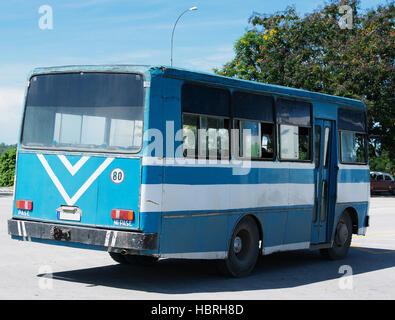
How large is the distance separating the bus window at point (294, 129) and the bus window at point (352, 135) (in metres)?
1.40

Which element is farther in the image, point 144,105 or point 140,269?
point 140,269

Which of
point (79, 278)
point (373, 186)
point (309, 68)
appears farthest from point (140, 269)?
point (373, 186)

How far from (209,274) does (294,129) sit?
298 centimetres

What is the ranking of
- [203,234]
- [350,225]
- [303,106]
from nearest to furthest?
[203,234] → [303,106] → [350,225]

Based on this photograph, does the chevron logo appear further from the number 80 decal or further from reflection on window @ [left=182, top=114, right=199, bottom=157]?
reflection on window @ [left=182, top=114, right=199, bottom=157]

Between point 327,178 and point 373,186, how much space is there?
3803 cm

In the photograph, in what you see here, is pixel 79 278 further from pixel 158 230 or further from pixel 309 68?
pixel 309 68

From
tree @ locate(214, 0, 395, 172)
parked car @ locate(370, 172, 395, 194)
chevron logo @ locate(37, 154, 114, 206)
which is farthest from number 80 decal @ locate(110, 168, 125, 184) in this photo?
parked car @ locate(370, 172, 395, 194)

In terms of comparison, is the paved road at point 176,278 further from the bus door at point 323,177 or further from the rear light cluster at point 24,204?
the rear light cluster at point 24,204

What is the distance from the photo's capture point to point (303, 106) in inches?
478

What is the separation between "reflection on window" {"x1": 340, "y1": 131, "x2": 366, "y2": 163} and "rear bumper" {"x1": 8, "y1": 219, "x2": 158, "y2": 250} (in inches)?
235

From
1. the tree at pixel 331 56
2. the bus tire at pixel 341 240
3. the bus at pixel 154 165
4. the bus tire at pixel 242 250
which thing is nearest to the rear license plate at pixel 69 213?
the bus at pixel 154 165

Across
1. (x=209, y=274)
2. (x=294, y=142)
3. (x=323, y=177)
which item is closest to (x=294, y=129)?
(x=294, y=142)

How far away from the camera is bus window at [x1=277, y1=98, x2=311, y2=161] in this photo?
37.6 feet
